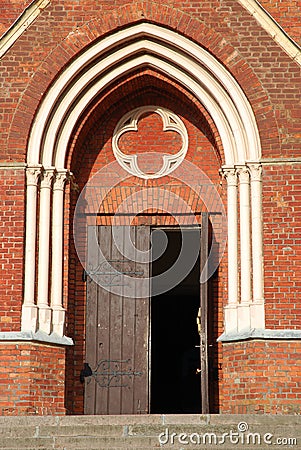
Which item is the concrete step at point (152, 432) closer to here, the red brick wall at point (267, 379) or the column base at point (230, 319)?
the red brick wall at point (267, 379)

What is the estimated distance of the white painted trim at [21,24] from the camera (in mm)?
12242

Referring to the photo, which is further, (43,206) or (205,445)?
(43,206)

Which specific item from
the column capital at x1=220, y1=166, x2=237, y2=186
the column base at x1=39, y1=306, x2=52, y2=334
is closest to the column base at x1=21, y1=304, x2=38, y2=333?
the column base at x1=39, y1=306, x2=52, y2=334

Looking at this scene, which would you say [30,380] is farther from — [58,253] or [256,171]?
[256,171]

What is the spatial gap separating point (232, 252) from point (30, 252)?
2.58m

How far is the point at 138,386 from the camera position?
40.0ft

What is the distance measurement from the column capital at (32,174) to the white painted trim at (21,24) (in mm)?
1559

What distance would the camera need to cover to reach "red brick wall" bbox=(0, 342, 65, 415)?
11305 millimetres

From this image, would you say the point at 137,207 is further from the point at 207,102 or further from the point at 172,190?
the point at 207,102

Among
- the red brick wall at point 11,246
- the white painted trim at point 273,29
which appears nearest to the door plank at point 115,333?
the red brick wall at point 11,246

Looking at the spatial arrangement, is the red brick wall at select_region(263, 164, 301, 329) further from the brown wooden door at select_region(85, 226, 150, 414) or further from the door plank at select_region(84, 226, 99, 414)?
the door plank at select_region(84, 226, 99, 414)

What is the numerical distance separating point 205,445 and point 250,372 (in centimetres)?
186

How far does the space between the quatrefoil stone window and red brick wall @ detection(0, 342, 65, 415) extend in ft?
9.33

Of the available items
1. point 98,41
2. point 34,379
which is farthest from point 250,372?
point 98,41
